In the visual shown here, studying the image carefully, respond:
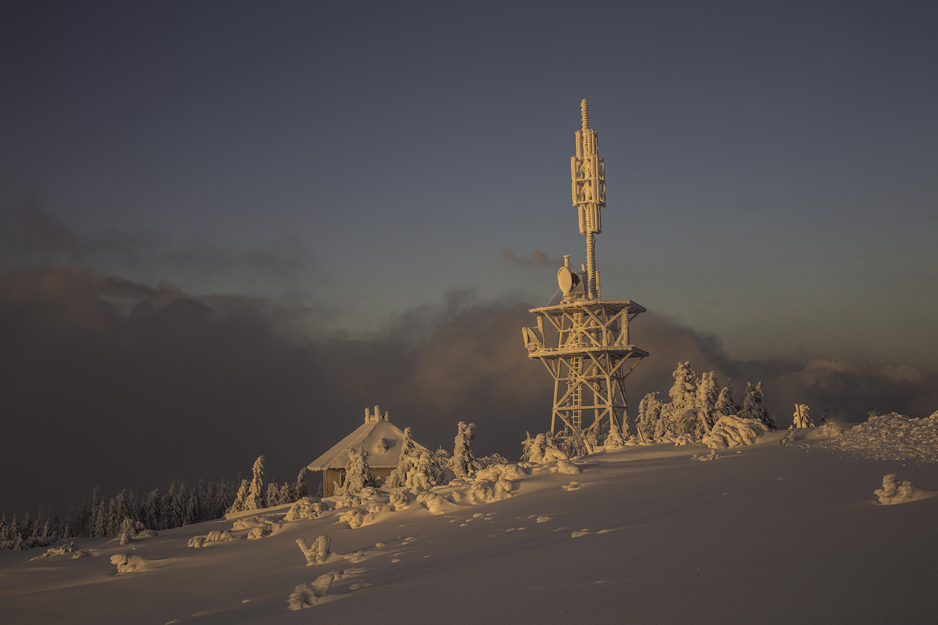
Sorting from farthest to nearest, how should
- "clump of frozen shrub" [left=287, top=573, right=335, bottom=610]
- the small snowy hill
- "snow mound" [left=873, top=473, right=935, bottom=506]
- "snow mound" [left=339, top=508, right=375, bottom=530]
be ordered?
"snow mound" [left=339, top=508, right=375, bottom=530], "snow mound" [left=873, top=473, right=935, bottom=506], "clump of frozen shrub" [left=287, top=573, right=335, bottom=610], the small snowy hill

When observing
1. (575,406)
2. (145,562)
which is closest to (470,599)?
(145,562)

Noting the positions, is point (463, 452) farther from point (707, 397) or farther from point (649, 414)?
point (649, 414)

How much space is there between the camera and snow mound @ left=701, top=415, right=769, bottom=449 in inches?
693

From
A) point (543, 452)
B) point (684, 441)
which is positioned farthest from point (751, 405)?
point (543, 452)

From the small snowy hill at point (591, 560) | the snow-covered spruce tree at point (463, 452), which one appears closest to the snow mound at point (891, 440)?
the small snowy hill at point (591, 560)

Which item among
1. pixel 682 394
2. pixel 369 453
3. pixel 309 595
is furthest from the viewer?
pixel 369 453

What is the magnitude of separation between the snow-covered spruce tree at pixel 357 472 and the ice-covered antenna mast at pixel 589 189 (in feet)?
69.6

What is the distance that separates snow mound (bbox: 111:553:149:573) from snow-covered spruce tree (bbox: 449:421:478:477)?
19555 millimetres

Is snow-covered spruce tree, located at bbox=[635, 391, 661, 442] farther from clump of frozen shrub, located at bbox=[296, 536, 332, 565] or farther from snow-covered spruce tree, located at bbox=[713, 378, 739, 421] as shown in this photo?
clump of frozen shrub, located at bbox=[296, 536, 332, 565]

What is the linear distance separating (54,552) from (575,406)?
3654cm

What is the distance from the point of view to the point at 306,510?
18219mm

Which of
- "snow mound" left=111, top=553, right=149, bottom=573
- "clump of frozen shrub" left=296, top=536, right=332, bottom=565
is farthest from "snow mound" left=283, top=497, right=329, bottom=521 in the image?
"clump of frozen shrub" left=296, top=536, right=332, bottom=565

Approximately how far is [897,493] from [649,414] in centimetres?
4273

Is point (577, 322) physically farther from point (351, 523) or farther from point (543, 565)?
point (543, 565)
